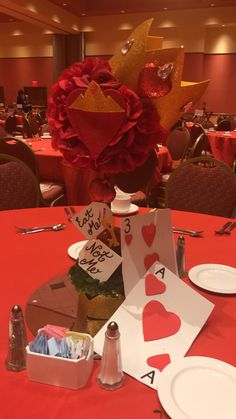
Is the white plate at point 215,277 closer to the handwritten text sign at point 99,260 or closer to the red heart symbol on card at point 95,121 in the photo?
the handwritten text sign at point 99,260

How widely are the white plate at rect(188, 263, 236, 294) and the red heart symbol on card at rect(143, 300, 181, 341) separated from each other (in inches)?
9.2

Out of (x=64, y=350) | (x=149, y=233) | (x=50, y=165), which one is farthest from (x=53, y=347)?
(x=50, y=165)

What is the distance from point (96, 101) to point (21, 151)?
2512 mm

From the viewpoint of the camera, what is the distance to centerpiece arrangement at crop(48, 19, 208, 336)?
770 millimetres

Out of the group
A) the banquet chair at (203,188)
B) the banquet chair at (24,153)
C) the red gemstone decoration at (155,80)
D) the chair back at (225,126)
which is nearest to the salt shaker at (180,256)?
the red gemstone decoration at (155,80)

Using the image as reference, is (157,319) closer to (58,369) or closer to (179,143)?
(58,369)

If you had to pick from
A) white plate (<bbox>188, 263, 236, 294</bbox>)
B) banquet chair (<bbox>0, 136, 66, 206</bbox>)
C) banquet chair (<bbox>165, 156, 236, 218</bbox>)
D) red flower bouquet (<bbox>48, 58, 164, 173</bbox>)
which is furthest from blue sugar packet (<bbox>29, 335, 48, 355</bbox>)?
banquet chair (<bbox>0, 136, 66, 206</bbox>)

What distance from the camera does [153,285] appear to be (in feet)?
2.93

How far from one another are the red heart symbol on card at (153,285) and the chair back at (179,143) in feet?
12.3

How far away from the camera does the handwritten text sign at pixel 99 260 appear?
861 mm

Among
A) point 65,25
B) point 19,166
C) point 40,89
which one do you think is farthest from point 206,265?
point 40,89

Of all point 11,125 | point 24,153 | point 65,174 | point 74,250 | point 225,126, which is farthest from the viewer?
point 225,126

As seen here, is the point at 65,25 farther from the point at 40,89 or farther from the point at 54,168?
the point at 54,168

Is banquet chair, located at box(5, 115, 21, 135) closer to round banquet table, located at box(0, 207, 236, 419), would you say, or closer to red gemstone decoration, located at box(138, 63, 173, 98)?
round banquet table, located at box(0, 207, 236, 419)
